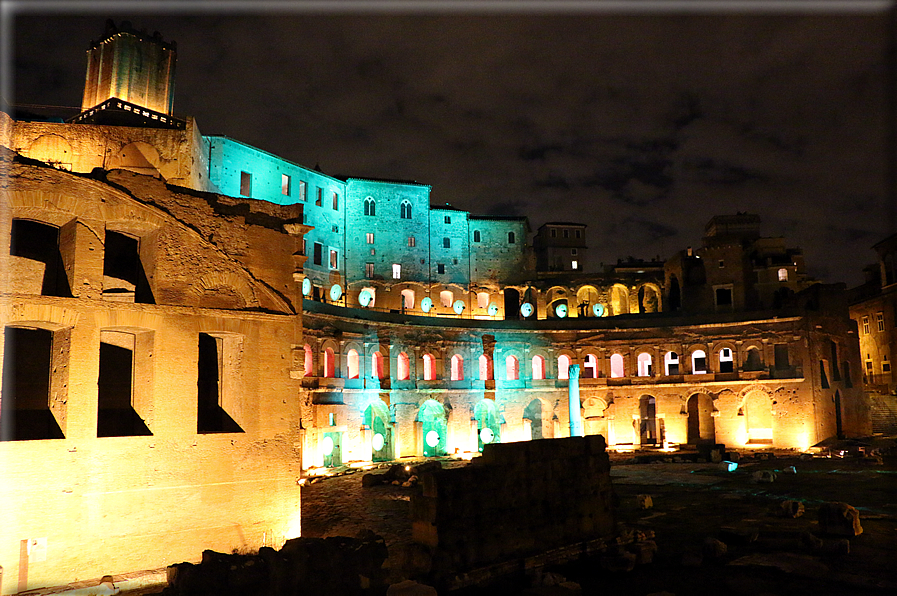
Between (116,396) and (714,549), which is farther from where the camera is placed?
(714,549)

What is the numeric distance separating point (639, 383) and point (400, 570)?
32.7 meters

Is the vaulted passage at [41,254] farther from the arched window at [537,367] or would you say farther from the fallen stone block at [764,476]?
the arched window at [537,367]

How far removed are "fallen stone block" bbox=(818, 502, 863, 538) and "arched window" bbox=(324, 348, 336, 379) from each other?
24.7 m

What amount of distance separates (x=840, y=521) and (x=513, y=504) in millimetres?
9569

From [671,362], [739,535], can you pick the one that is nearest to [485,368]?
[671,362]

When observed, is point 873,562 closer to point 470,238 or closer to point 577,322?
point 577,322

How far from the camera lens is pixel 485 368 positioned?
42.7 meters

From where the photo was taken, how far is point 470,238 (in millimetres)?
50500

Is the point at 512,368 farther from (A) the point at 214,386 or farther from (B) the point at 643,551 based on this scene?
(A) the point at 214,386

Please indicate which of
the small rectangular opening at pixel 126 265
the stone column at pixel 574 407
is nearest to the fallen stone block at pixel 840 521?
the stone column at pixel 574 407

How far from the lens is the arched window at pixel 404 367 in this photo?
39278 millimetres

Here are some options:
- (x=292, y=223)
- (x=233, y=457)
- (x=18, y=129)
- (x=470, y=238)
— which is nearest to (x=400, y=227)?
(x=470, y=238)

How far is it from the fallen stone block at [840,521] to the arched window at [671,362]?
25.9 m

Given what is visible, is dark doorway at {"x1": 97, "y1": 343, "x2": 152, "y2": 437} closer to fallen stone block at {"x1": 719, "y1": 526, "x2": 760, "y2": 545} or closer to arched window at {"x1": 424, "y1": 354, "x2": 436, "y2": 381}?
fallen stone block at {"x1": 719, "y1": 526, "x2": 760, "y2": 545}
